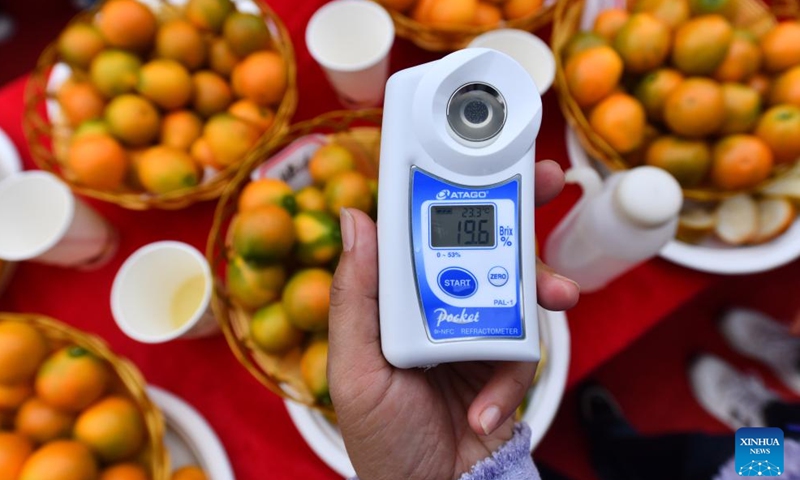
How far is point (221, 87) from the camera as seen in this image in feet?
2.58

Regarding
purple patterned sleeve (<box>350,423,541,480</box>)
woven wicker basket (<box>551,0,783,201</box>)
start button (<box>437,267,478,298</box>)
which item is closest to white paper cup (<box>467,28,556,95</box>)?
woven wicker basket (<box>551,0,783,201</box>)

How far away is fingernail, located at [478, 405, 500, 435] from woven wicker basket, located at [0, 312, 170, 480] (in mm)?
393

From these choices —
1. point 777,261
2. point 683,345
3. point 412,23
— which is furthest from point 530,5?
point 683,345

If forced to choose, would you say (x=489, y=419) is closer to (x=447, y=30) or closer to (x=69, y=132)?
(x=447, y=30)

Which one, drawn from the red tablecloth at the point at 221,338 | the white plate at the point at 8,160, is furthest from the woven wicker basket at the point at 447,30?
the white plate at the point at 8,160

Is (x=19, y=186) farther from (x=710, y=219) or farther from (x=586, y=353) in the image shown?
(x=710, y=219)

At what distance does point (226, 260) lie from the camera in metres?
0.78

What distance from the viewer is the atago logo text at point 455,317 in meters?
0.49

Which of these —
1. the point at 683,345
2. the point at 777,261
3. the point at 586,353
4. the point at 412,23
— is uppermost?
the point at 412,23

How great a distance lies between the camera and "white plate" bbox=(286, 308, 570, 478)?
69 cm

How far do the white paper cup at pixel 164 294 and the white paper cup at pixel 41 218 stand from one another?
0.09 m

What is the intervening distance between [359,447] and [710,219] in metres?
0.65

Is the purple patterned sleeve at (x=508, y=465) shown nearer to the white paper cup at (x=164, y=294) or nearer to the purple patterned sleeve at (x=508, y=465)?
the purple patterned sleeve at (x=508, y=465)

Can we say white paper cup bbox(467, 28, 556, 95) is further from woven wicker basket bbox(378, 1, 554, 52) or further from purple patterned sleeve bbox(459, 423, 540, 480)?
purple patterned sleeve bbox(459, 423, 540, 480)
